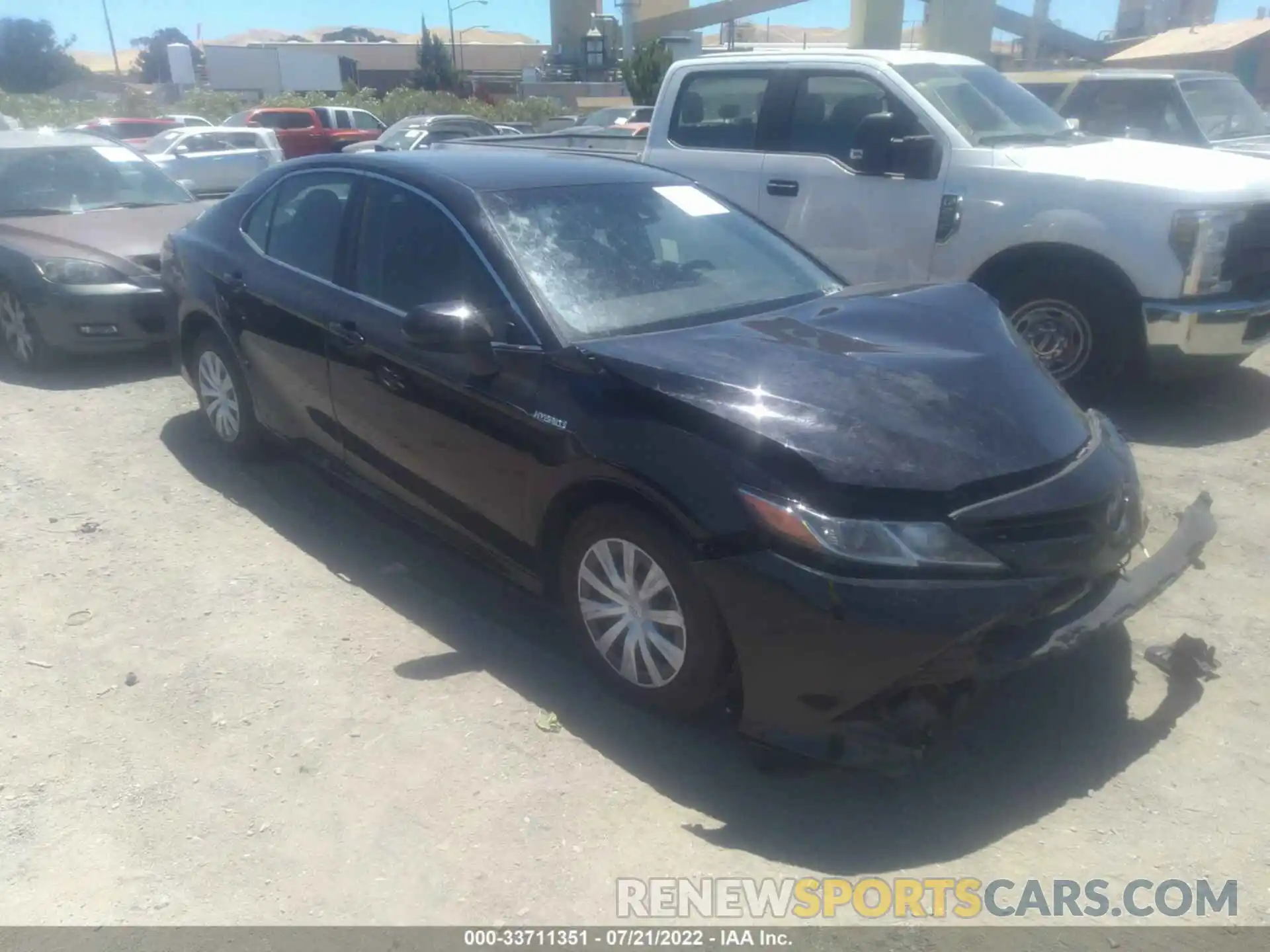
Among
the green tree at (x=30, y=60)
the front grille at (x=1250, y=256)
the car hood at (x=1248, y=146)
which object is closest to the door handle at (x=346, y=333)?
the front grille at (x=1250, y=256)

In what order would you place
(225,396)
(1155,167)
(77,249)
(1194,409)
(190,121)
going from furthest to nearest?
(190,121) → (77,249) → (1194,409) → (1155,167) → (225,396)

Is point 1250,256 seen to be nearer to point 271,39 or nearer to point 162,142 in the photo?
point 162,142

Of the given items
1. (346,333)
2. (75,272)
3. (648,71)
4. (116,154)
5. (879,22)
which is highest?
(879,22)

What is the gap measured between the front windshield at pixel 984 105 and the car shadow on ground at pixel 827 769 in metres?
3.75

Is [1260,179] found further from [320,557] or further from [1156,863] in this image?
[320,557]

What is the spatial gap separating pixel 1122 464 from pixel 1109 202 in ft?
9.62

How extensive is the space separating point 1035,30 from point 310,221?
49146 mm

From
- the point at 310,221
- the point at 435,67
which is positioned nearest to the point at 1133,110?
the point at 310,221

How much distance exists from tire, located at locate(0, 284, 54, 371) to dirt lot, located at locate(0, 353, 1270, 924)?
9.55ft

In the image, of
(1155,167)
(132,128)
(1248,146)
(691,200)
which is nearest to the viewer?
(691,200)

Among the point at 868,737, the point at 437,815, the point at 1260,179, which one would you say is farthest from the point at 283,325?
the point at 1260,179

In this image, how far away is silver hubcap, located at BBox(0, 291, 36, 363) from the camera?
7.14 metres

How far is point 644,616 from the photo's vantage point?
3289 mm

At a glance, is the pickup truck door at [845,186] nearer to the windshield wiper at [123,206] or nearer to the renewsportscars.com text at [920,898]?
the renewsportscars.com text at [920,898]
